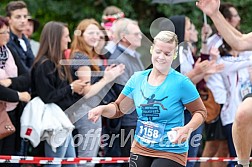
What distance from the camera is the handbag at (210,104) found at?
955cm

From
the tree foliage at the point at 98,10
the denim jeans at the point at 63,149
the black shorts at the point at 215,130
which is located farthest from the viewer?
the tree foliage at the point at 98,10

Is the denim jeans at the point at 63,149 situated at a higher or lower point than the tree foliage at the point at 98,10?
lower

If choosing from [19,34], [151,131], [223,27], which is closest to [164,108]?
[151,131]

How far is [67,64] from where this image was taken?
8438 millimetres

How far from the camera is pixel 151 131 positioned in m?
6.23

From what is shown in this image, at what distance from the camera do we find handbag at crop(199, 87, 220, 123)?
376 inches

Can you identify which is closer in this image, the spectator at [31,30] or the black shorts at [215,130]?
the black shorts at [215,130]

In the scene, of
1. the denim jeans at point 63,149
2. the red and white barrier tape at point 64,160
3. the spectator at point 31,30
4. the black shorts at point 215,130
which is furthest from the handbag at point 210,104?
the spectator at point 31,30

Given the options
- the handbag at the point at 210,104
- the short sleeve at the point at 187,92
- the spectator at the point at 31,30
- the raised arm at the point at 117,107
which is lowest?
the handbag at the point at 210,104

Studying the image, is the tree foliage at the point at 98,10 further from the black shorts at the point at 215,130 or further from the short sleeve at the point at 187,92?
the short sleeve at the point at 187,92

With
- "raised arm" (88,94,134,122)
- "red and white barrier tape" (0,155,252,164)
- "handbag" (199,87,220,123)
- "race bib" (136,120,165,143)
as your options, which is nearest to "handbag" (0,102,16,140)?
"red and white barrier tape" (0,155,252,164)

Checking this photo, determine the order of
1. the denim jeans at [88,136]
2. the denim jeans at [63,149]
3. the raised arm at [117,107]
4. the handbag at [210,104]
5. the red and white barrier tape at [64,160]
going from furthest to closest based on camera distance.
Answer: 1. the handbag at [210,104]
2. the denim jeans at [88,136]
3. the denim jeans at [63,149]
4. the red and white barrier tape at [64,160]
5. the raised arm at [117,107]

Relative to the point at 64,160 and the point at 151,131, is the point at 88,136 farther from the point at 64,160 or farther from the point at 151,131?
the point at 151,131

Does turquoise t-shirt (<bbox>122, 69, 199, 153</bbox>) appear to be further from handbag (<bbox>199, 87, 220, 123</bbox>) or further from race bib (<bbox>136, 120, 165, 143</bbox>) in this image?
handbag (<bbox>199, 87, 220, 123</bbox>)
